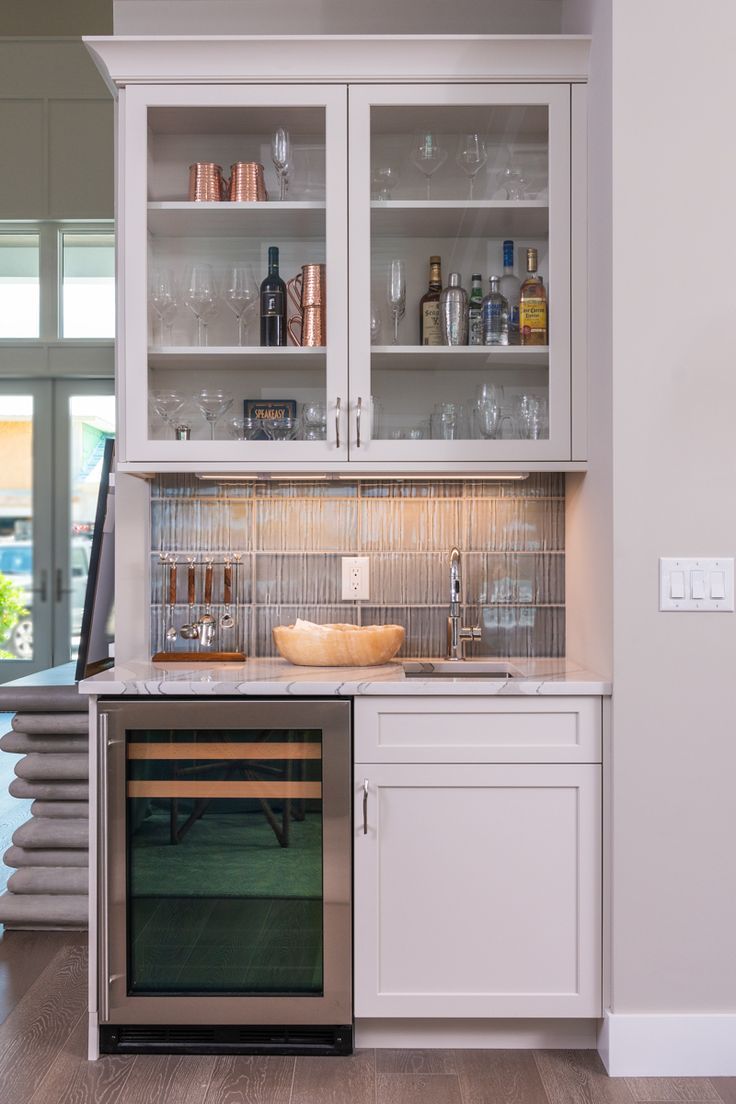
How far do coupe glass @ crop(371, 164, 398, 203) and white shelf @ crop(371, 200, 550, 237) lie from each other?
0.06 ft

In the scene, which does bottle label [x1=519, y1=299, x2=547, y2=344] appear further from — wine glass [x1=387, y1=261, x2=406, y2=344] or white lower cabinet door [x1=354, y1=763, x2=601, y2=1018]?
white lower cabinet door [x1=354, y1=763, x2=601, y2=1018]

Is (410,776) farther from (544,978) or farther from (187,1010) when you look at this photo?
(187,1010)

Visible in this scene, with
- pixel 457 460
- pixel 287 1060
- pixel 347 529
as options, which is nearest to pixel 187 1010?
pixel 287 1060

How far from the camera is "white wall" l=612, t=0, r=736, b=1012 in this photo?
2070 mm

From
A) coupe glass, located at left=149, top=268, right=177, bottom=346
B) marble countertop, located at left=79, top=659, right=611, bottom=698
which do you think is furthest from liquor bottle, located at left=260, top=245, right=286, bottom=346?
marble countertop, located at left=79, top=659, right=611, bottom=698

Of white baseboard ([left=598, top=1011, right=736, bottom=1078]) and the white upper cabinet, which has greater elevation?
the white upper cabinet

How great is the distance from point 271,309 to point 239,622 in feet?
3.00

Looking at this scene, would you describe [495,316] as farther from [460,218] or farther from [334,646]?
[334,646]

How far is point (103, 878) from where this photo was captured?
82.7 inches

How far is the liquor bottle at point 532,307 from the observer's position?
235 centimetres

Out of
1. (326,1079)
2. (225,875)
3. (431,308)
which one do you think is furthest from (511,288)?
(326,1079)

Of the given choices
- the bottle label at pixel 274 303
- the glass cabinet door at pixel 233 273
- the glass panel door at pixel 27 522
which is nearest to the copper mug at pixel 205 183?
the glass cabinet door at pixel 233 273

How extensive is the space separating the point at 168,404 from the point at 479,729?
119 cm

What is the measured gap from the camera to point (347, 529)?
8.73 feet
